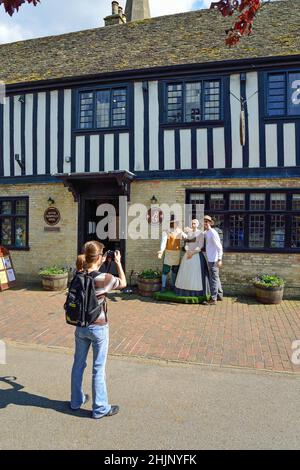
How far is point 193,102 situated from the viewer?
9.19 metres

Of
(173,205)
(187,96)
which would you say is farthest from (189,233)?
(187,96)

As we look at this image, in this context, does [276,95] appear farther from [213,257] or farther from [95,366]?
[95,366]

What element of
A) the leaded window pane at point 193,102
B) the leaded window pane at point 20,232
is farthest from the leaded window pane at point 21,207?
the leaded window pane at point 193,102

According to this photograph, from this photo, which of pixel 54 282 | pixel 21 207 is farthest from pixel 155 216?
pixel 21 207

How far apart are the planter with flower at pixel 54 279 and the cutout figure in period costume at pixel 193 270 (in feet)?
10.6

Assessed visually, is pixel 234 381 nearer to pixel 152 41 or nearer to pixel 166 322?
pixel 166 322

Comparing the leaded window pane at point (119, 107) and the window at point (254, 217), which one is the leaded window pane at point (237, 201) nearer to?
the window at point (254, 217)

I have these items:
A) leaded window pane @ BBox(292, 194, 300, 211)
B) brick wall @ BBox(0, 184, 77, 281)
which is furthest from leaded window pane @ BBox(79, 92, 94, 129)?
leaded window pane @ BBox(292, 194, 300, 211)

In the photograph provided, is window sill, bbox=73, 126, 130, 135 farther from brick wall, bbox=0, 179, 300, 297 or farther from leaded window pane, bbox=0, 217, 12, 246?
leaded window pane, bbox=0, 217, 12, 246

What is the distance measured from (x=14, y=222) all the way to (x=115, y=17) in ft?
29.7

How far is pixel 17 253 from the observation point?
10.4m

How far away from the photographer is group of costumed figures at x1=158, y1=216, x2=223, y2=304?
26.0 feet
